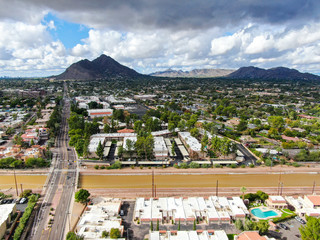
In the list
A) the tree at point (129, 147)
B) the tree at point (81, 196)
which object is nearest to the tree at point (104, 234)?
the tree at point (81, 196)

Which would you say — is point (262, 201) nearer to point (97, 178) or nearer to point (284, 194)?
point (284, 194)

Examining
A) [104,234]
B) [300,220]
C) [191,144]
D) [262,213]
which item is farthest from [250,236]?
[191,144]

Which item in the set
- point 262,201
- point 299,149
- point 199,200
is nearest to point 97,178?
point 199,200

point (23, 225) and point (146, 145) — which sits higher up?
point (146, 145)

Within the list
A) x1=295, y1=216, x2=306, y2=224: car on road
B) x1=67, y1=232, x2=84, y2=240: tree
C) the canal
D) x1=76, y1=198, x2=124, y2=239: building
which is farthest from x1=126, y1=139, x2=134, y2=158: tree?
x1=295, y1=216, x2=306, y2=224: car on road

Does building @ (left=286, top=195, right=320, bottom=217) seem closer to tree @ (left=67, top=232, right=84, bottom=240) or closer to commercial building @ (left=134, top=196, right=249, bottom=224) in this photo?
commercial building @ (left=134, top=196, right=249, bottom=224)

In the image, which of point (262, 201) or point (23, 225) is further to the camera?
point (262, 201)

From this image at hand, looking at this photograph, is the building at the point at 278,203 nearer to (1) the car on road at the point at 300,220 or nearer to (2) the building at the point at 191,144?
(1) the car on road at the point at 300,220
